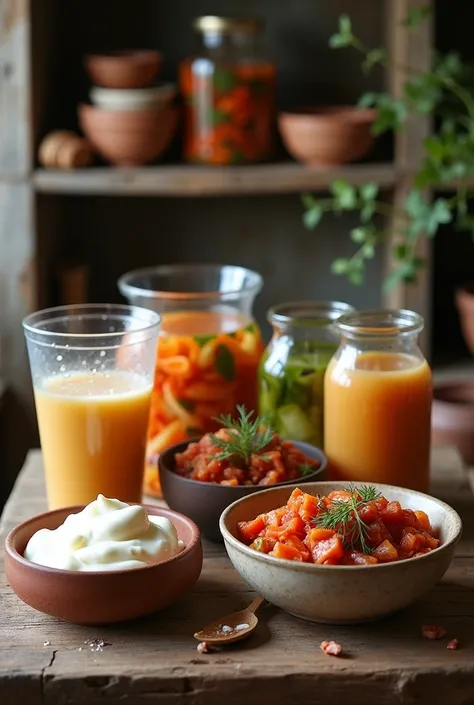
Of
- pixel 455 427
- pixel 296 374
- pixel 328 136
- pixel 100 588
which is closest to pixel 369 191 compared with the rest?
pixel 328 136

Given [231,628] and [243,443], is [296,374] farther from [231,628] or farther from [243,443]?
[231,628]

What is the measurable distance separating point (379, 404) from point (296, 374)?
0.49 ft

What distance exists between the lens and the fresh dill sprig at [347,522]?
3.97ft

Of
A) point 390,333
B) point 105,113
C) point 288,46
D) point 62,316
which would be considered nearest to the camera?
point 390,333

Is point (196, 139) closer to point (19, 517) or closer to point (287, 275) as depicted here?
point (287, 275)

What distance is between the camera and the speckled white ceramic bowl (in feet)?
3.82

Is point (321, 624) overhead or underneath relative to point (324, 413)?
underneath

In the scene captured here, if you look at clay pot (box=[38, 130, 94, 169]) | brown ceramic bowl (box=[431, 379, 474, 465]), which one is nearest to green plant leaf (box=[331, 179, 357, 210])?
brown ceramic bowl (box=[431, 379, 474, 465])

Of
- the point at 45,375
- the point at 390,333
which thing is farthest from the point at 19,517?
the point at 390,333

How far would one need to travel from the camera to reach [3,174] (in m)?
2.59

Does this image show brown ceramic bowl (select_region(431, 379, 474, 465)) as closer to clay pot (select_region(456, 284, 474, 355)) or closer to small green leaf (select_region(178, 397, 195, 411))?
clay pot (select_region(456, 284, 474, 355))

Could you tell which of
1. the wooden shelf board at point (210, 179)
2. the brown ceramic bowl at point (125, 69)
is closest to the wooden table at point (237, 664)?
the wooden shelf board at point (210, 179)

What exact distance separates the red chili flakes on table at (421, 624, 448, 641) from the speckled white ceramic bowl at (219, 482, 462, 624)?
4 cm

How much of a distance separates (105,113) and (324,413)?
121 cm
